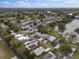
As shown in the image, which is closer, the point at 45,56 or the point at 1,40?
the point at 45,56

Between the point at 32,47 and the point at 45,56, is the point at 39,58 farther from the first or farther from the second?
the point at 32,47

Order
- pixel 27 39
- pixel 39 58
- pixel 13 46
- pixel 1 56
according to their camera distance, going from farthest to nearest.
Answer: pixel 27 39 → pixel 13 46 → pixel 1 56 → pixel 39 58

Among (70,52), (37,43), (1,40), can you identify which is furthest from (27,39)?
(70,52)

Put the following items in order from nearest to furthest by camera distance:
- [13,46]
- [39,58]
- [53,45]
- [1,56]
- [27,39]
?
1. [39,58]
2. [1,56]
3. [13,46]
4. [53,45]
5. [27,39]

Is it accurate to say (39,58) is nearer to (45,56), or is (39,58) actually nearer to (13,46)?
(45,56)

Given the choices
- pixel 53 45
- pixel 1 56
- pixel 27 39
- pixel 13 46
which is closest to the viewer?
pixel 1 56

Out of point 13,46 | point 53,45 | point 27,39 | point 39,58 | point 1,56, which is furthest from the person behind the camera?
point 27,39

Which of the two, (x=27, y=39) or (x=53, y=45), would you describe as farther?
(x=27, y=39)

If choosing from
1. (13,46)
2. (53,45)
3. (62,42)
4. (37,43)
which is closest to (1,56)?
(13,46)
